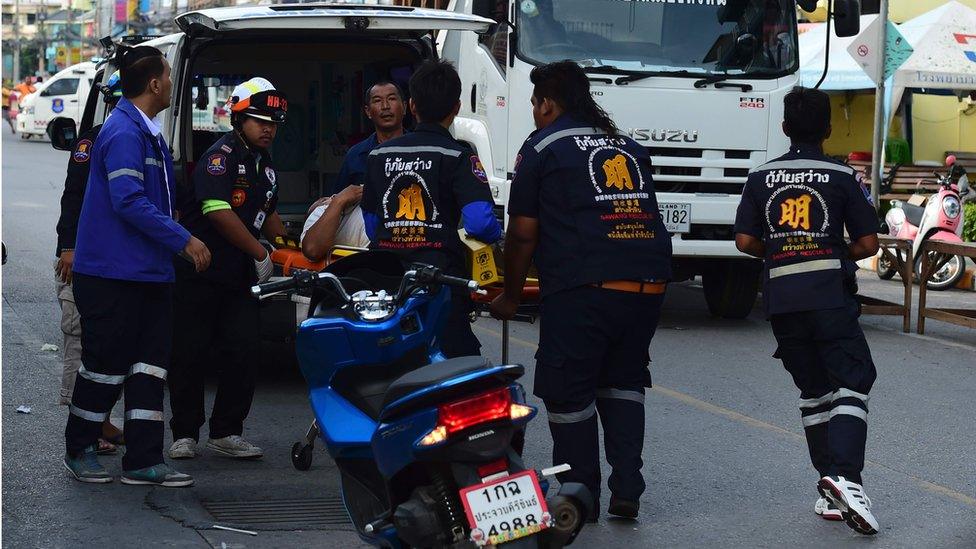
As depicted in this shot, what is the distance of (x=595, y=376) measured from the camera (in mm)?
5688

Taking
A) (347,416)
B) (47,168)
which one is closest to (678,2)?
(347,416)

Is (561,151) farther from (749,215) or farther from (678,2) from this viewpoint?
(678,2)

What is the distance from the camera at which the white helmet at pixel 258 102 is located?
676 centimetres

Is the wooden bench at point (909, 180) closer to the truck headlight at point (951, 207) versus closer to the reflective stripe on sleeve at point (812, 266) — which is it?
the truck headlight at point (951, 207)

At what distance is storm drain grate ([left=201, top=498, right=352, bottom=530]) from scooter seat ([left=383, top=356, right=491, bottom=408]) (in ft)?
4.90

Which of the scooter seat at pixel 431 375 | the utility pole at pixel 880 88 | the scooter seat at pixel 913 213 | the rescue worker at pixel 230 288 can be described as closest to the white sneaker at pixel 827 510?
the scooter seat at pixel 431 375

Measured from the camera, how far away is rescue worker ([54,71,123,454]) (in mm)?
6762

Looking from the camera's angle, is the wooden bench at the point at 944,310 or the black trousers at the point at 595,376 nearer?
the black trousers at the point at 595,376

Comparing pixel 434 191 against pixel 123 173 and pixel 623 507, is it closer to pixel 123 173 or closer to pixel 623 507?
pixel 123 173

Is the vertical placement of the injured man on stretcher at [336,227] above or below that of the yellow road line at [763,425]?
above

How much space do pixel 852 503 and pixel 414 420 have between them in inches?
86.2

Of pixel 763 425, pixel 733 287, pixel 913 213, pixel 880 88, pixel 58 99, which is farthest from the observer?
pixel 58 99

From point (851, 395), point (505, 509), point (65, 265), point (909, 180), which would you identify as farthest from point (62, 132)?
point (909, 180)

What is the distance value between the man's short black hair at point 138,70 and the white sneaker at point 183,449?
5.58 ft
